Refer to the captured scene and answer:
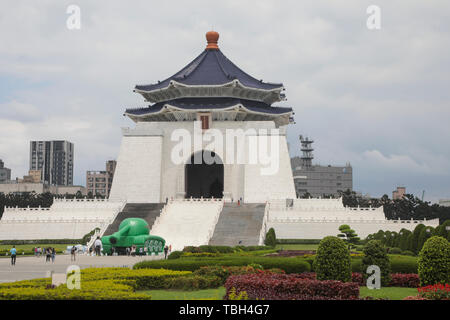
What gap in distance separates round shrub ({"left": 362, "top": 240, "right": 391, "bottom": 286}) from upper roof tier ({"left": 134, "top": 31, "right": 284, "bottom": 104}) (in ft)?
98.8

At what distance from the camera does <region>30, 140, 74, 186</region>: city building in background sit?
117250mm

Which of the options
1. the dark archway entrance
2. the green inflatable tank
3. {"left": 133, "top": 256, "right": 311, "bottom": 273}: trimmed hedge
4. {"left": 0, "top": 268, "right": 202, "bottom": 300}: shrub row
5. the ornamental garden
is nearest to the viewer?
{"left": 0, "top": 268, "right": 202, "bottom": 300}: shrub row

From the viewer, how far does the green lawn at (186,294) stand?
11.1 meters

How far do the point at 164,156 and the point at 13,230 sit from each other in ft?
41.0

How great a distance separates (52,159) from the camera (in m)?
118

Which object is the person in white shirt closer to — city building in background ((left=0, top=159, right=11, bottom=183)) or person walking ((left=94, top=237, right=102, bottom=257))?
person walking ((left=94, top=237, right=102, bottom=257))

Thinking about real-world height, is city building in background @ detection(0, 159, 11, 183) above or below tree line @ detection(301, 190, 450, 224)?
above

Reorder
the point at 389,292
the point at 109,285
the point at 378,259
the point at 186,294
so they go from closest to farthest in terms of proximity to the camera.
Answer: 1. the point at 109,285
2. the point at 186,294
3. the point at 389,292
4. the point at 378,259

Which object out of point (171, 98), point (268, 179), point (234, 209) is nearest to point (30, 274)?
point (234, 209)

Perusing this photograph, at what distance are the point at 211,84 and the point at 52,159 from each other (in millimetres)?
82556

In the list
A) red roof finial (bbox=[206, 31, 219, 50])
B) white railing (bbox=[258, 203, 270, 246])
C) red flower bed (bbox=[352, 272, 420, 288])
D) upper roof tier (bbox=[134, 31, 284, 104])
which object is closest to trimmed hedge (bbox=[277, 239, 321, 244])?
white railing (bbox=[258, 203, 270, 246])

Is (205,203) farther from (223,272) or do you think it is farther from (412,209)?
(412,209)

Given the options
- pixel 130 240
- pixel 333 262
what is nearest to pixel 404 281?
pixel 333 262
